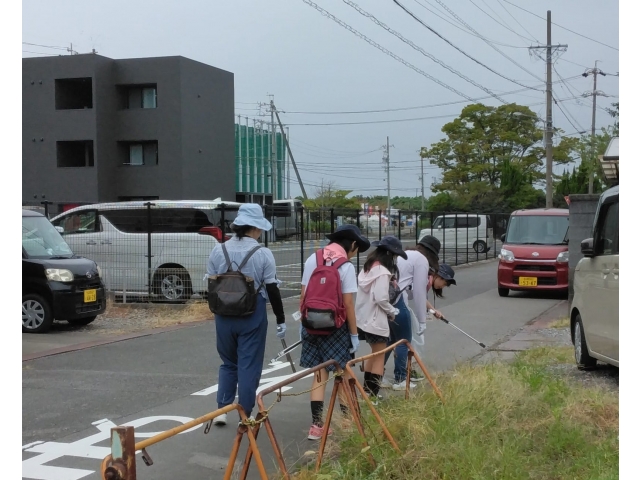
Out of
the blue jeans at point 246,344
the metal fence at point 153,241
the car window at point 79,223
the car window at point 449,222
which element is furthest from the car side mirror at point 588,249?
the car window at point 449,222

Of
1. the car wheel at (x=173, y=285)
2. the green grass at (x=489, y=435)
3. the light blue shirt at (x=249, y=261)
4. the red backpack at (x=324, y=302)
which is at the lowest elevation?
the green grass at (x=489, y=435)

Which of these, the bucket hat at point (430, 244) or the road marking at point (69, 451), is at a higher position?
the bucket hat at point (430, 244)

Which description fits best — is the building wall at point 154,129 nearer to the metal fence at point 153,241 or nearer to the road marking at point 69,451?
the metal fence at point 153,241

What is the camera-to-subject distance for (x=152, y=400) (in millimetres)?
6992

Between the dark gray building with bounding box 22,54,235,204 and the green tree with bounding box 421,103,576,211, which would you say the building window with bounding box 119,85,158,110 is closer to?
the dark gray building with bounding box 22,54,235,204

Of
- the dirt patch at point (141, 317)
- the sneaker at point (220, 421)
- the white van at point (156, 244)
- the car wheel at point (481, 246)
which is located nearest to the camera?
the sneaker at point (220, 421)

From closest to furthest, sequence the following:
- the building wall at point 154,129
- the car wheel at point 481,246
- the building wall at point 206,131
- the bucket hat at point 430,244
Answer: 1. the bucket hat at point 430,244
2. the car wheel at point 481,246
3. the building wall at point 154,129
4. the building wall at point 206,131

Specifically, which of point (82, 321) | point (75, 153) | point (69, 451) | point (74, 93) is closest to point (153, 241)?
point (82, 321)

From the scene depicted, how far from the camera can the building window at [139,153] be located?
1518 inches

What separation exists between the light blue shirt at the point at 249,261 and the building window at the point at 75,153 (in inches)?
1355

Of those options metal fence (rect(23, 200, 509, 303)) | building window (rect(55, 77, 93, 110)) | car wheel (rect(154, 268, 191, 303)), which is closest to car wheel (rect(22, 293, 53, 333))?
metal fence (rect(23, 200, 509, 303))

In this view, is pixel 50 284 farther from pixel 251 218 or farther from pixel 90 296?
pixel 251 218

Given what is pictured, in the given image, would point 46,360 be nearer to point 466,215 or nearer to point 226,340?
point 226,340

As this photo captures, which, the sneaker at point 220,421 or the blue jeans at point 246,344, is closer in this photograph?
the blue jeans at point 246,344
